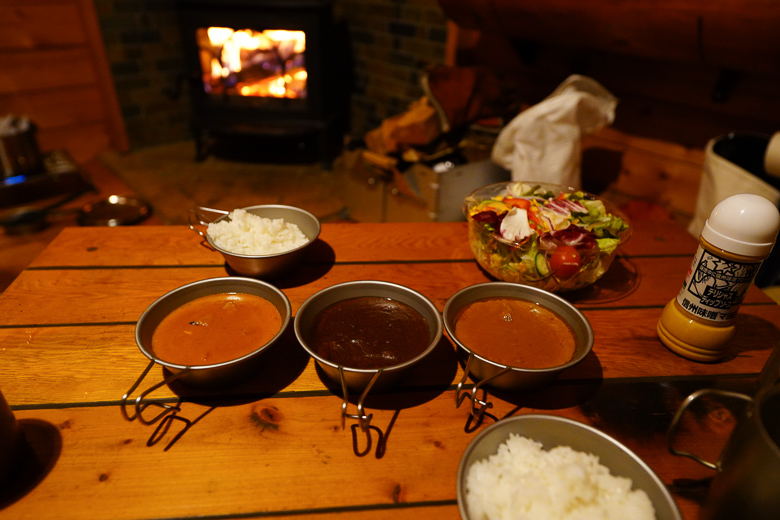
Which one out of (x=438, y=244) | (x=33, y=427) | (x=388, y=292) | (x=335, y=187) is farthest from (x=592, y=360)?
(x=335, y=187)

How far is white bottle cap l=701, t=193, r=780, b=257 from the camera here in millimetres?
894

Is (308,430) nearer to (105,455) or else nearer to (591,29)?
(105,455)

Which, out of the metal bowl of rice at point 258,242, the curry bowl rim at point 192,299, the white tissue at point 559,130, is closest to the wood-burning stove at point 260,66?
the white tissue at point 559,130

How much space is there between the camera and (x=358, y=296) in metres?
1.08

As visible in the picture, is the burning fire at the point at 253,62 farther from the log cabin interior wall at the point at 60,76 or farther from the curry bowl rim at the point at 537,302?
the curry bowl rim at the point at 537,302

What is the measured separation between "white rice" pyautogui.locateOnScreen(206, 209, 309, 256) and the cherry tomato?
0.62m

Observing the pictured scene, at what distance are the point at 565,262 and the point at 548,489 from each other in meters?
0.55

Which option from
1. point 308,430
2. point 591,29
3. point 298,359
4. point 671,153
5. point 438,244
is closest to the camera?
point 308,430

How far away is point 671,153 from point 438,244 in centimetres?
160

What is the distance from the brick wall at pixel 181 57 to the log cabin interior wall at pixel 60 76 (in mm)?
102

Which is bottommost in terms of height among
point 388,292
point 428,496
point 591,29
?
point 428,496

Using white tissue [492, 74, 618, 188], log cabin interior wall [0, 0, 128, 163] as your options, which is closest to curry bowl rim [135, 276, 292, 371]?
white tissue [492, 74, 618, 188]

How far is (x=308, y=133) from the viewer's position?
353cm

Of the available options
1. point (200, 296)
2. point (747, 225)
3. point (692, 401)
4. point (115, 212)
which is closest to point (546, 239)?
point (747, 225)
